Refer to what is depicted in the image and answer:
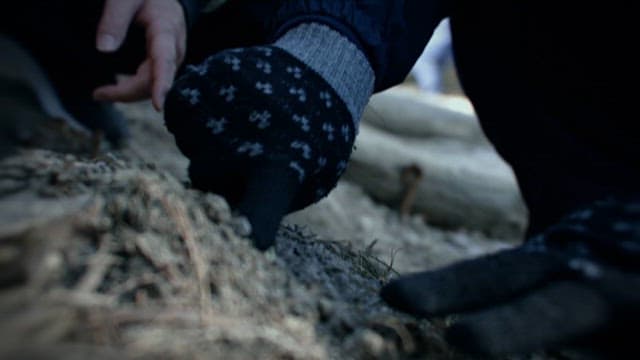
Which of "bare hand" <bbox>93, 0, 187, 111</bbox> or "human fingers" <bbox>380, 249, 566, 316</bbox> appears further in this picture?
"bare hand" <bbox>93, 0, 187, 111</bbox>

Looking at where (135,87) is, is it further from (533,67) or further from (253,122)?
(533,67)

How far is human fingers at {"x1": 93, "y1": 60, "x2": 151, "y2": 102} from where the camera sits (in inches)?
43.8

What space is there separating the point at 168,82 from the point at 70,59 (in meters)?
0.65

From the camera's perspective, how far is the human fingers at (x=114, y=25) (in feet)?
3.43

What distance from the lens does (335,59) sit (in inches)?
34.4

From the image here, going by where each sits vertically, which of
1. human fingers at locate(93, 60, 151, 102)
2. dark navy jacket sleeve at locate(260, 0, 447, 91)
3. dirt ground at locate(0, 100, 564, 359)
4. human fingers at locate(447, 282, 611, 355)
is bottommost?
human fingers at locate(93, 60, 151, 102)

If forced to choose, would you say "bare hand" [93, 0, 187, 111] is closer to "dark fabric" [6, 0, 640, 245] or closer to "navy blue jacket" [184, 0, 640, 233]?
"dark fabric" [6, 0, 640, 245]

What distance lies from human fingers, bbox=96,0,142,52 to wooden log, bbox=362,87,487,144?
1.92 metres

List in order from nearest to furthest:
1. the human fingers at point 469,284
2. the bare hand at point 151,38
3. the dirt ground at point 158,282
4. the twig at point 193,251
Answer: the dirt ground at point 158,282
the twig at point 193,251
the human fingers at point 469,284
the bare hand at point 151,38

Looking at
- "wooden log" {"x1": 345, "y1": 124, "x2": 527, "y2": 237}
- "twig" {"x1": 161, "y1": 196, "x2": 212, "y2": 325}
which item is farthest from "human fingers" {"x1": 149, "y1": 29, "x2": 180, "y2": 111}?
"wooden log" {"x1": 345, "y1": 124, "x2": 527, "y2": 237}

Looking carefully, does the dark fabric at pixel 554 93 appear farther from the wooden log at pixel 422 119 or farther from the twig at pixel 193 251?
the wooden log at pixel 422 119

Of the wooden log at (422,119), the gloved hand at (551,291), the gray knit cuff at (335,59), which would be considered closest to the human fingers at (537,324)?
the gloved hand at (551,291)

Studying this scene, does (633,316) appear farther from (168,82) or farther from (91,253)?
(168,82)

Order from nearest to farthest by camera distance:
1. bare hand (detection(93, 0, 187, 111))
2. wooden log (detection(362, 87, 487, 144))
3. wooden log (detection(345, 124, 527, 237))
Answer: bare hand (detection(93, 0, 187, 111)) → wooden log (detection(345, 124, 527, 237)) → wooden log (detection(362, 87, 487, 144))
